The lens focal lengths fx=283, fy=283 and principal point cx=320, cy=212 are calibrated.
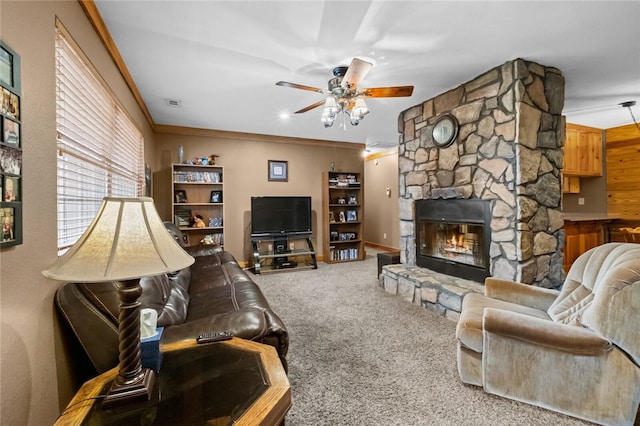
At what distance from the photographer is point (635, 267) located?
56.9 inches

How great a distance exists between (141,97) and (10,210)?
3.09 m

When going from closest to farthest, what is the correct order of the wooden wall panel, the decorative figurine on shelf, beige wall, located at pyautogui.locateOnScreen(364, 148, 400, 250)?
the wooden wall panel < the decorative figurine on shelf < beige wall, located at pyautogui.locateOnScreen(364, 148, 400, 250)

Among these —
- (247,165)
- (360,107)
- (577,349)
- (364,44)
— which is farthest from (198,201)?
(577,349)

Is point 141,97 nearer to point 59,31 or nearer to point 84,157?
point 84,157

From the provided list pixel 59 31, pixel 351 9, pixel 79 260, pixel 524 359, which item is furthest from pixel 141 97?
pixel 524 359

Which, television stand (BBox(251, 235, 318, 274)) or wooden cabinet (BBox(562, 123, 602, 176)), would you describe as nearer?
wooden cabinet (BBox(562, 123, 602, 176))

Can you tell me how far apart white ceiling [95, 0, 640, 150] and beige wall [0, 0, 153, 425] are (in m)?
0.97

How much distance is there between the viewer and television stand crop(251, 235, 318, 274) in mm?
5086

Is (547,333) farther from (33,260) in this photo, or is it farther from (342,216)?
(342,216)

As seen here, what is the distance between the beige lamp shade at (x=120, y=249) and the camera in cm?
87

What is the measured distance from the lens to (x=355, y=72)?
7.72ft

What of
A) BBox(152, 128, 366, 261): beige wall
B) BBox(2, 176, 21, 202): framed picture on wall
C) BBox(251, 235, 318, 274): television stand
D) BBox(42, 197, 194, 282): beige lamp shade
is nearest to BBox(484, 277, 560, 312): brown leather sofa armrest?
BBox(42, 197, 194, 282): beige lamp shade

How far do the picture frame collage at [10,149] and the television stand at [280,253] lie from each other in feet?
13.0

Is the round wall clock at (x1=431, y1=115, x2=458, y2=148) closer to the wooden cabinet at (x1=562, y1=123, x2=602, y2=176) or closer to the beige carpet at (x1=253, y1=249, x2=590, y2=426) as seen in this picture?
the beige carpet at (x1=253, y1=249, x2=590, y2=426)
